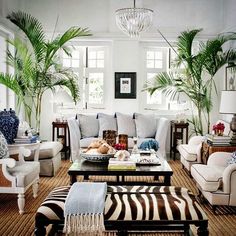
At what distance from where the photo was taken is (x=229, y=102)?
5.38 metres

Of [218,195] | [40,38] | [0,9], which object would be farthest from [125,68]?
[218,195]

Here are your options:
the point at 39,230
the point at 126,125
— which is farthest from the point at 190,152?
the point at 39,230

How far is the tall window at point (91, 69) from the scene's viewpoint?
821 centimetres

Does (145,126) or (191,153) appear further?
(145,126)

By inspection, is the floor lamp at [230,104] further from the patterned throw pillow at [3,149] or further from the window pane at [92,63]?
the window pane at [92,63]

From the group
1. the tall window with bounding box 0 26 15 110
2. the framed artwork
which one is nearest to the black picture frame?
the framed artwork

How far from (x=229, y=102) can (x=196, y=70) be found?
2149 millimetres

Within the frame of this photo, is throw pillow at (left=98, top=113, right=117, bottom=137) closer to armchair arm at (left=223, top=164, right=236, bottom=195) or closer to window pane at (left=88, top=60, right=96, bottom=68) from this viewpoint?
window pane at (left=88, top=60, right=96, bottom=68)

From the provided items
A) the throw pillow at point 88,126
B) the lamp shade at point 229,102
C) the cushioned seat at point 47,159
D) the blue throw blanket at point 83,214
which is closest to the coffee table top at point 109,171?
the blue throw blanket at point 83,214

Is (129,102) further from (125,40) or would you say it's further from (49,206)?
(49,206)

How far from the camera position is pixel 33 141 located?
5176 mm

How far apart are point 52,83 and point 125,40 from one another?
1.71 meters

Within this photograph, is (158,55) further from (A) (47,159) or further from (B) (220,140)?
(A) (47,159)

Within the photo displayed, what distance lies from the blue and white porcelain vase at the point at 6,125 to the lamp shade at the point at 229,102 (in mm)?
2728
